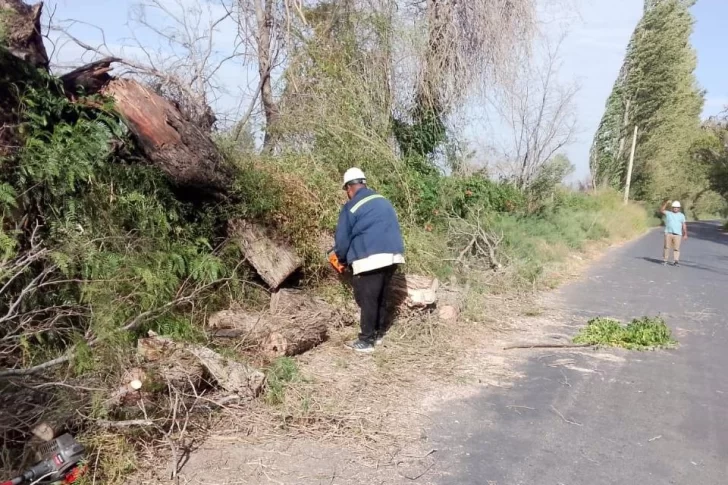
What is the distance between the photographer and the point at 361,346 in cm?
598

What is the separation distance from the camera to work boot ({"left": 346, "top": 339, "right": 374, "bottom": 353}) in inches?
234

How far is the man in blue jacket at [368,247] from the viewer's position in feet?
19.6

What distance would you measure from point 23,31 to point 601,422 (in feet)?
19.3

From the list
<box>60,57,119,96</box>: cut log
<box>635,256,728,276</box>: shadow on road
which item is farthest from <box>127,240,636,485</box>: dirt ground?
<box>635,256,728,276</box>: shadow on road

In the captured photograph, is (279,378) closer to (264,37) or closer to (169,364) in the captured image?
(169,364)

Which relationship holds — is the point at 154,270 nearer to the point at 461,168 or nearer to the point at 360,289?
the point at 360,289

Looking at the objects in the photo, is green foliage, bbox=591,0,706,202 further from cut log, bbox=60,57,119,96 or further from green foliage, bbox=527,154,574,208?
cut log, bbox=60,57,119,96

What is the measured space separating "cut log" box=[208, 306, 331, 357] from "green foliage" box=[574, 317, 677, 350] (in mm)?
3222

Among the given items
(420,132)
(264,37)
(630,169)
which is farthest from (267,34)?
(630,169)

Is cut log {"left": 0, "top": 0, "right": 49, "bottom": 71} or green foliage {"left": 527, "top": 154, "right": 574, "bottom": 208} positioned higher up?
cut log {"left": 0, "top": 0, "right": 49, "bottom": 71}

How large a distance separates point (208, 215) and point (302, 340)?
1.81 meters

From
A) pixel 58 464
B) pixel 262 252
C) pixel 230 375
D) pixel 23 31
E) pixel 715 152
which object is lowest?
pixel 58 464

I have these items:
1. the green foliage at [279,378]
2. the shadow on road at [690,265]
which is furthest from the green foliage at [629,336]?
the shadow on road at [690,265]

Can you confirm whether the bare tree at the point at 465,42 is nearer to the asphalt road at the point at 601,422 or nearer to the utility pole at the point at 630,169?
the asphalt road at the point at 601,422
